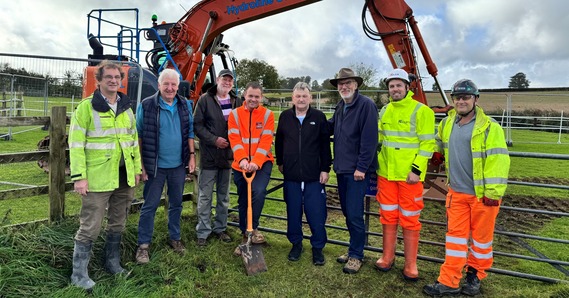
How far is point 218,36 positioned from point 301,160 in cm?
482

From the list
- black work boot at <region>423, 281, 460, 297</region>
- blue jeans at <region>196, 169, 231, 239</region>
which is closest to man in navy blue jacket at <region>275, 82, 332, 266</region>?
blue jeans at <region>196, 169, 231, 239</region>

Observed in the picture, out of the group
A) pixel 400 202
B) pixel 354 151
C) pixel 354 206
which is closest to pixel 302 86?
pixel 354 151

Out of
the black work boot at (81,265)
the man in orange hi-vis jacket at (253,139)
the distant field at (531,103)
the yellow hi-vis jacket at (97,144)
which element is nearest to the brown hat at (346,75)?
the man in orange hi-vis jacket at (253,139)

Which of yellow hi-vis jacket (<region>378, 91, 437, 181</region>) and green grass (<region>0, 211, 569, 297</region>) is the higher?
yellow hi-vis jacket (<region>378, 91, 437, 181</region>)

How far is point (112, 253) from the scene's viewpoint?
337cm

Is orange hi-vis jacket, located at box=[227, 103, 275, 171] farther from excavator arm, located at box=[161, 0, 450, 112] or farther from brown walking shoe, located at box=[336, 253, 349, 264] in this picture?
excavator arm, located at box=[161, 0, 450, 112]

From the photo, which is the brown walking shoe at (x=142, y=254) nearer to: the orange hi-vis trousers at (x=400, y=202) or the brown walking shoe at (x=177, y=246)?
the brown walking shoe at (x=177, y=246)

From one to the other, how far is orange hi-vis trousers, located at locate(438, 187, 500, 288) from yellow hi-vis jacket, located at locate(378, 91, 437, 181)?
1.31ft

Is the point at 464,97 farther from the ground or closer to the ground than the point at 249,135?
farther from the ground

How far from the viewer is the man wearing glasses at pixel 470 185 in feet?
9.82

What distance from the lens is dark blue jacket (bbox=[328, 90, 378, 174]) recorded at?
344 cm

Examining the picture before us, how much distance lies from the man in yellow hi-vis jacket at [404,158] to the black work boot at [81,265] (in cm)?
271

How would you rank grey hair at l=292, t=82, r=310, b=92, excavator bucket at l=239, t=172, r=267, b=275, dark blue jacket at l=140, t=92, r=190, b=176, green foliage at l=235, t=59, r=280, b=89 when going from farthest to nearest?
green foliage at l=235, t=59, r=280, b=89
grey hair at l=292, t=82, r=310, b=92
excavator bucket at l=239, t=172, r=267, b=275
dark blue jacket at l=140, t=92, r=190, b=176

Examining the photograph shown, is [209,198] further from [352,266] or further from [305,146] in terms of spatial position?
[352,266]
